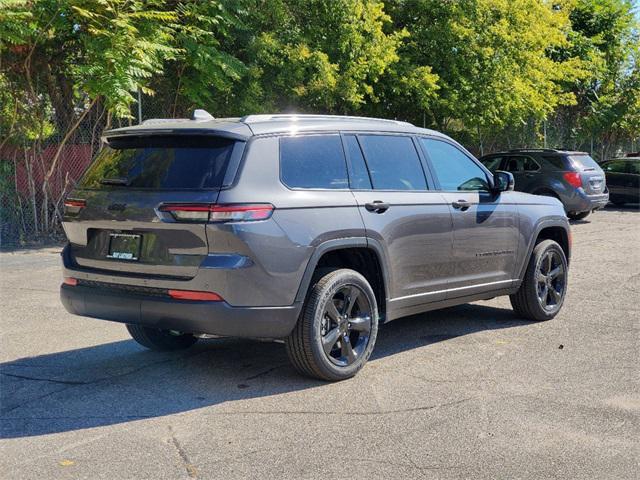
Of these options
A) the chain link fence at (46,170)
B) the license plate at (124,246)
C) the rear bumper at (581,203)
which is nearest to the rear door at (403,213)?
the license plate at (124,246)

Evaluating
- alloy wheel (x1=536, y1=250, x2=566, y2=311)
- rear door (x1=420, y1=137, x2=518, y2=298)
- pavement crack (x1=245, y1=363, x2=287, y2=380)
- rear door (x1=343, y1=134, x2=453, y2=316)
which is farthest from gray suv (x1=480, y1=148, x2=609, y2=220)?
pavement crack (x1=245, y1=363, x2=287, y2=380)

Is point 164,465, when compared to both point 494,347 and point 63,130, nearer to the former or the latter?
point 494,347

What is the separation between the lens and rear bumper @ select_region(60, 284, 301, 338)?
489 cm

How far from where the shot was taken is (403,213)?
19.4 feet

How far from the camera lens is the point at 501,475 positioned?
3844mm

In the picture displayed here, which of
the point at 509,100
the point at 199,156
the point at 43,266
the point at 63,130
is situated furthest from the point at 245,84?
the point at 199,156

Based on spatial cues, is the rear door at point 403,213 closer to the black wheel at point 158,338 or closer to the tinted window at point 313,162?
the tinted window at point 313,162

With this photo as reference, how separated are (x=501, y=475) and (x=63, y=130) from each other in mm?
11667

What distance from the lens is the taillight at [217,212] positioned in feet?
15.9

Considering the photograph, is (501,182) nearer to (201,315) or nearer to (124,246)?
(201,315)

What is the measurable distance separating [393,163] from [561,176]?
40.7 ft

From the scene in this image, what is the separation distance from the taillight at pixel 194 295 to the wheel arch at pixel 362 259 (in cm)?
68

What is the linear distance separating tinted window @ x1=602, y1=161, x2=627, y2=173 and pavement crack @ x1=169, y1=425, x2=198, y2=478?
67.0 ft

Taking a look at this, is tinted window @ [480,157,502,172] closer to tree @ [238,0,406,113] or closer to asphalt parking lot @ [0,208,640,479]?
tree @ [238,0,406,113]
